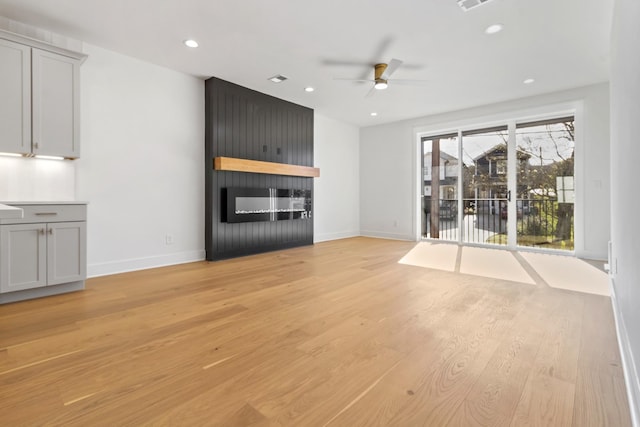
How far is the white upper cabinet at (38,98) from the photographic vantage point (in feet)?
8.68

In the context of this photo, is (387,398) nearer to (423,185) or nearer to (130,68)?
(130,68)

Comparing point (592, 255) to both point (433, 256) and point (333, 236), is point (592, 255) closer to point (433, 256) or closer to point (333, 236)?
point (433, 256)

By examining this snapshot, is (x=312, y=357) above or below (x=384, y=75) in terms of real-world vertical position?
below

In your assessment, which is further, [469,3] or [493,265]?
[493,265]

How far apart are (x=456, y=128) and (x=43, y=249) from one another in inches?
247

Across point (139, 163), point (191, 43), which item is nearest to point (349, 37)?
point (191, 43)

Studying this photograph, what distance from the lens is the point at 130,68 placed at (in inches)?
143

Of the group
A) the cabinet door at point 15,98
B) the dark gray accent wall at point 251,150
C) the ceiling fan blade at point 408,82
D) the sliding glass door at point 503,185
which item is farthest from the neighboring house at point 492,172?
the cabinet door at point 15,98

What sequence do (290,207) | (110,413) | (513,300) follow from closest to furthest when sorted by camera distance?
(110,413) → (513,300) → (290,207)

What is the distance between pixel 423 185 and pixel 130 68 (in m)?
5.34

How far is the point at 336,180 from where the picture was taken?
6648 mm

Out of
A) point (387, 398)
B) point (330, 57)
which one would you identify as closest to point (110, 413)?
point (387, 398)

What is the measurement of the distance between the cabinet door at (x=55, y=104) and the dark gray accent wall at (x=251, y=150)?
5.15 feet

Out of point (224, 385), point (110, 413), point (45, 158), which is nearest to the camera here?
point (110, 413)
